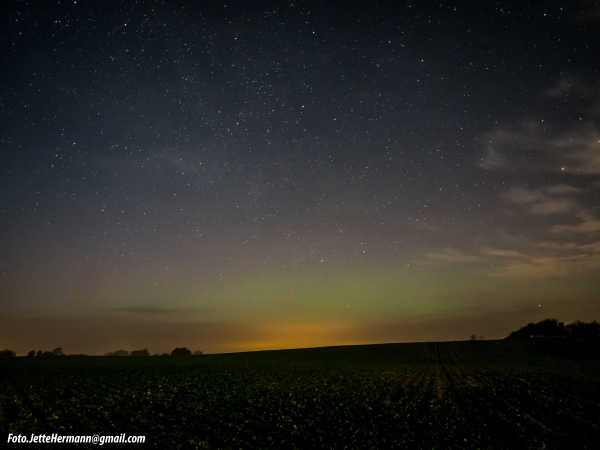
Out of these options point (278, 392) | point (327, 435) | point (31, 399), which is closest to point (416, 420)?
point (327, 435)

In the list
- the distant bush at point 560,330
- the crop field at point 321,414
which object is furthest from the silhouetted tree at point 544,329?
the crop field at point 321,414

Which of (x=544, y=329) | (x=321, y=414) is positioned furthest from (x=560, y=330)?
(x=321, y=414)

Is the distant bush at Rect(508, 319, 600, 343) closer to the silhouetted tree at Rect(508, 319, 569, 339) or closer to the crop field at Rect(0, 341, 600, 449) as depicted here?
the silhouetted tree at Rect(508, 319, 569, 339)

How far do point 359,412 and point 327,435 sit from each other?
5382 mm

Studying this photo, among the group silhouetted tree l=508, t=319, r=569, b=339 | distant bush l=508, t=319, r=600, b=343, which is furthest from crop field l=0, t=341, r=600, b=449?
silhouetted tree l=508, t=319, r=569, b=339

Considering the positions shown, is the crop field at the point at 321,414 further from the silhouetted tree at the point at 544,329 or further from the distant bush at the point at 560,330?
the silhouetted tree at the point at 544,329

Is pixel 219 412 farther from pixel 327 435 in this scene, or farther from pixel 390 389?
pixel 390 389

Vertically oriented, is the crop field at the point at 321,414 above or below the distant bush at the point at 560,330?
above

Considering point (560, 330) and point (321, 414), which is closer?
point (321, 414)

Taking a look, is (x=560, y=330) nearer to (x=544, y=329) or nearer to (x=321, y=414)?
(x=544, y=329)

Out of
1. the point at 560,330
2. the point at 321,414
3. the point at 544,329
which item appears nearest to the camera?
the point at 321,414

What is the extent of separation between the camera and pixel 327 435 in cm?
1705

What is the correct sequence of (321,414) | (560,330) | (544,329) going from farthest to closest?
(544,329)
(560,330)
(321,414)

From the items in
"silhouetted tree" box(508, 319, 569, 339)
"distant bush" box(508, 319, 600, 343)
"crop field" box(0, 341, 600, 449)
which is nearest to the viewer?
"crop field" box(0, 341, 600, 449)
